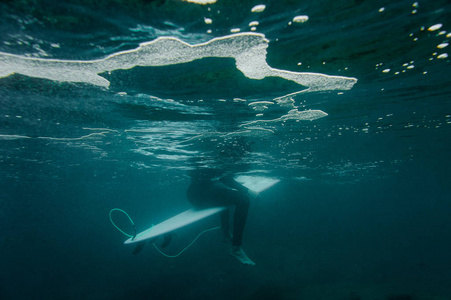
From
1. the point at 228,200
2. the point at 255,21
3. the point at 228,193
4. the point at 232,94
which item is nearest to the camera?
the point at 255,21

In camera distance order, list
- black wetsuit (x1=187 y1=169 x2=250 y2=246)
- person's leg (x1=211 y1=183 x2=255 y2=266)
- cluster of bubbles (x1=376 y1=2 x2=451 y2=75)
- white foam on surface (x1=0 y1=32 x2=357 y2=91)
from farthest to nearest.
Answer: black wetsuit (x1=187 y1=169 x2=250 y2=246)
person's leg (x1=211 y1=183 x2=255 y2=266)
white foam on surface (x1=0 y1=32 x2=357 y2=91)
cluster of bubbles (x1=376 y1=2 x2=451 y2=75)

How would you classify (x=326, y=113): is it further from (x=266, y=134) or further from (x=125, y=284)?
(x=125, y=284)

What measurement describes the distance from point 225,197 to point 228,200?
0.20 metres

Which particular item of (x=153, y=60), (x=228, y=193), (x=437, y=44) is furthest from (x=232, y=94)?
(x=437, y=44)

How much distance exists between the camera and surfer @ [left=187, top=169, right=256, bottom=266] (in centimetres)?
874

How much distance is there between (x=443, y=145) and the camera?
59.8ft

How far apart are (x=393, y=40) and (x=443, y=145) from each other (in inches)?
750

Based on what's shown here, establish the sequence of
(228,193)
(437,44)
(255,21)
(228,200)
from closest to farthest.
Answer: (255,21), (437,44), (228,193), (228,200)

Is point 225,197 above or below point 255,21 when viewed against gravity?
below

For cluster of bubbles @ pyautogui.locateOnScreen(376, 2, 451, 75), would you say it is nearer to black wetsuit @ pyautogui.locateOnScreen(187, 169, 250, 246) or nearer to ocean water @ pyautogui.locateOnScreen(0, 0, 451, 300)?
ocean water @ pyautogui.locateOnScreen(0, 0, 451, 300)

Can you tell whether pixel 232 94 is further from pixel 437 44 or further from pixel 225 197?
pixel 437 44

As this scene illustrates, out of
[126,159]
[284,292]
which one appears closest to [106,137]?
[126,159]

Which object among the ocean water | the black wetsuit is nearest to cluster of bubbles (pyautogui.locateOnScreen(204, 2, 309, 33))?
the ocean water

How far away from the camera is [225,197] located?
9945 millimetres
